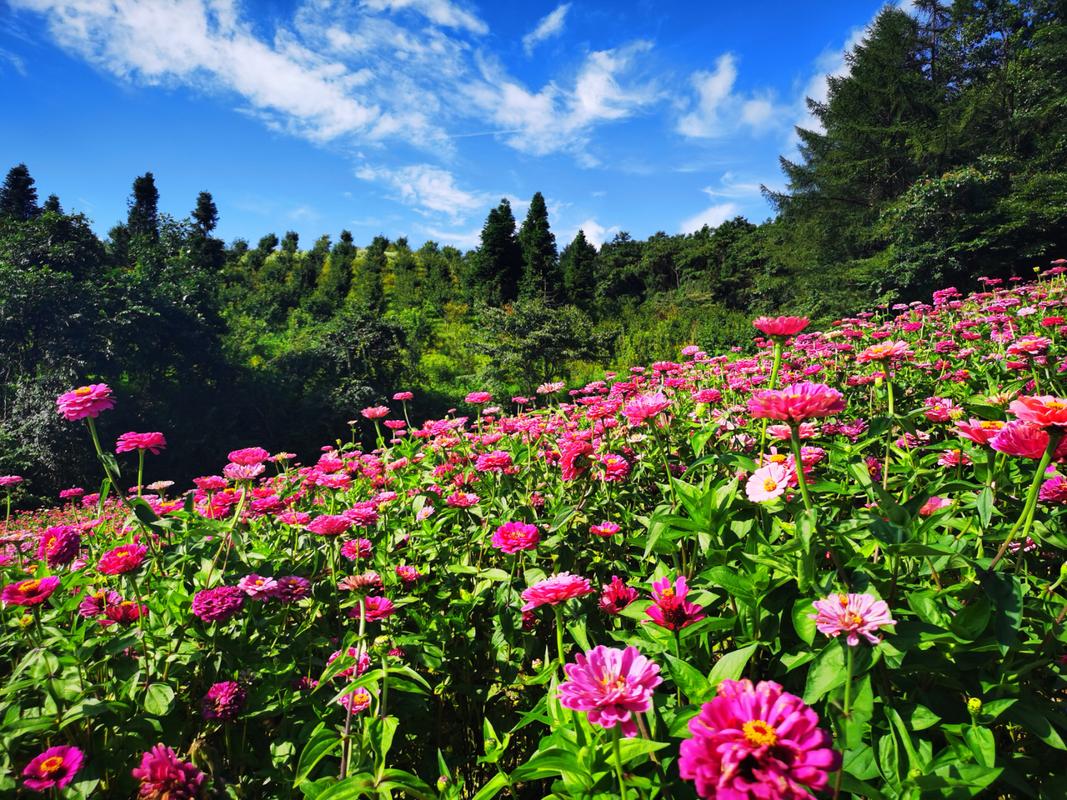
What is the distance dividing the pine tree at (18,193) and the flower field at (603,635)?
35.4 m

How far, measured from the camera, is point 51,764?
0.99 m

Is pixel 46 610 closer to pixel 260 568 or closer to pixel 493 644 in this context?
pixel 260 568

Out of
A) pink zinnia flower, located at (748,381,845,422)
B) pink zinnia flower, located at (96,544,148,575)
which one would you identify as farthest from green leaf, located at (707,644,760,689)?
pink zinnia flower, located at (96,544,148,575)

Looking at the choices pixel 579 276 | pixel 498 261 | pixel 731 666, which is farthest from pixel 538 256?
pixel 731 666

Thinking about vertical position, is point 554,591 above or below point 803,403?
below

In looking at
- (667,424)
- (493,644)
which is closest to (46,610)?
(493,644)

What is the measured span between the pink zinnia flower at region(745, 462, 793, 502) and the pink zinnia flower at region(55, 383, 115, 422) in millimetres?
2128

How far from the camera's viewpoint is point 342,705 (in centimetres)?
132

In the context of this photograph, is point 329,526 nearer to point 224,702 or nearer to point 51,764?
point 224,702

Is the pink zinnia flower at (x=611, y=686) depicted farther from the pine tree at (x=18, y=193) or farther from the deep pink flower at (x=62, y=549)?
the pine tree at (x=18, y=193)

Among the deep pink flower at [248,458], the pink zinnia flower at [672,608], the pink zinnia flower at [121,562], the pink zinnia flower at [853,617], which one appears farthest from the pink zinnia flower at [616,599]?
the deep pink flower at [248,458]

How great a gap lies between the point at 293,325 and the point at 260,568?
2270 cm

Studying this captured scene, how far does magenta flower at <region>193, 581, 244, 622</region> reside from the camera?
4.24ft

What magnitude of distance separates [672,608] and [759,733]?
17.9 inches
